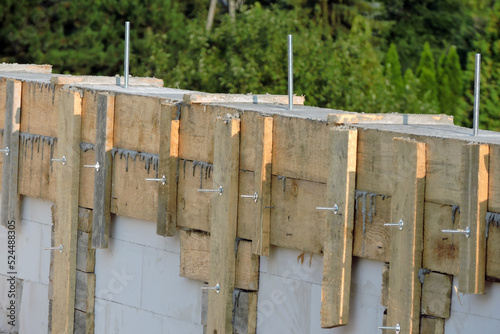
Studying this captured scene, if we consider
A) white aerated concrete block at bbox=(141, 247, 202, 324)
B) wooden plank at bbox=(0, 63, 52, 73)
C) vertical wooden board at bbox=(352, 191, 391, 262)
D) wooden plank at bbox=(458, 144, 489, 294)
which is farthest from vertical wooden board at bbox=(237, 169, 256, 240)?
wooden plank at bbox=(0, 63, 52, 73)

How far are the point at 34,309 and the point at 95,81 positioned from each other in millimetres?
2289

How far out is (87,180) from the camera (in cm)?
1023

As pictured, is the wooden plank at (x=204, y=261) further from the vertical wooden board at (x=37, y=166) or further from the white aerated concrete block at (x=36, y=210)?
the white aerated concrete block at (x=36, y=210)

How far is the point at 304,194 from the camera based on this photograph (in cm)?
830

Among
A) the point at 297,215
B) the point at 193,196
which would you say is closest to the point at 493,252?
the point at 297,215

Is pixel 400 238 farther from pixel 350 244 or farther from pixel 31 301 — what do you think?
pixel 31 301

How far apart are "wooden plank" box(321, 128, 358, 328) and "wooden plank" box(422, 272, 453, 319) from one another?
600 millimetres

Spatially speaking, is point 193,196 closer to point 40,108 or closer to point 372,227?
point 372,227

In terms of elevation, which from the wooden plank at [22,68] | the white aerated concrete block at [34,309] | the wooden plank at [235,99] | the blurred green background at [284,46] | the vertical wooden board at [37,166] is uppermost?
the blurred green background at [284,46]

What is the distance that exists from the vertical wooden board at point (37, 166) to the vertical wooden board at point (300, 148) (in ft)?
9.48

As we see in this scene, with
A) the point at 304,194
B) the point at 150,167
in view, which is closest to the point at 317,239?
the point at 304,194

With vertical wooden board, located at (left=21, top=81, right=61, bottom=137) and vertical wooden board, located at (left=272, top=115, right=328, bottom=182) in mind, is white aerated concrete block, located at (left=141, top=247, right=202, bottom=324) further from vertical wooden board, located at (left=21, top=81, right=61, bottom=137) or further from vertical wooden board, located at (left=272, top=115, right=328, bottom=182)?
vertical wooden board, located at (left=21, top=81, right=61, bottom=137)

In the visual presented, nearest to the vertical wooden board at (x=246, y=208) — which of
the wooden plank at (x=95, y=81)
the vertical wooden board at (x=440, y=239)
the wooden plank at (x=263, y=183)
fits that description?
the wooden plank at (x=263, y=183)

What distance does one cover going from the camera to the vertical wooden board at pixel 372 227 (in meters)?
7.73
